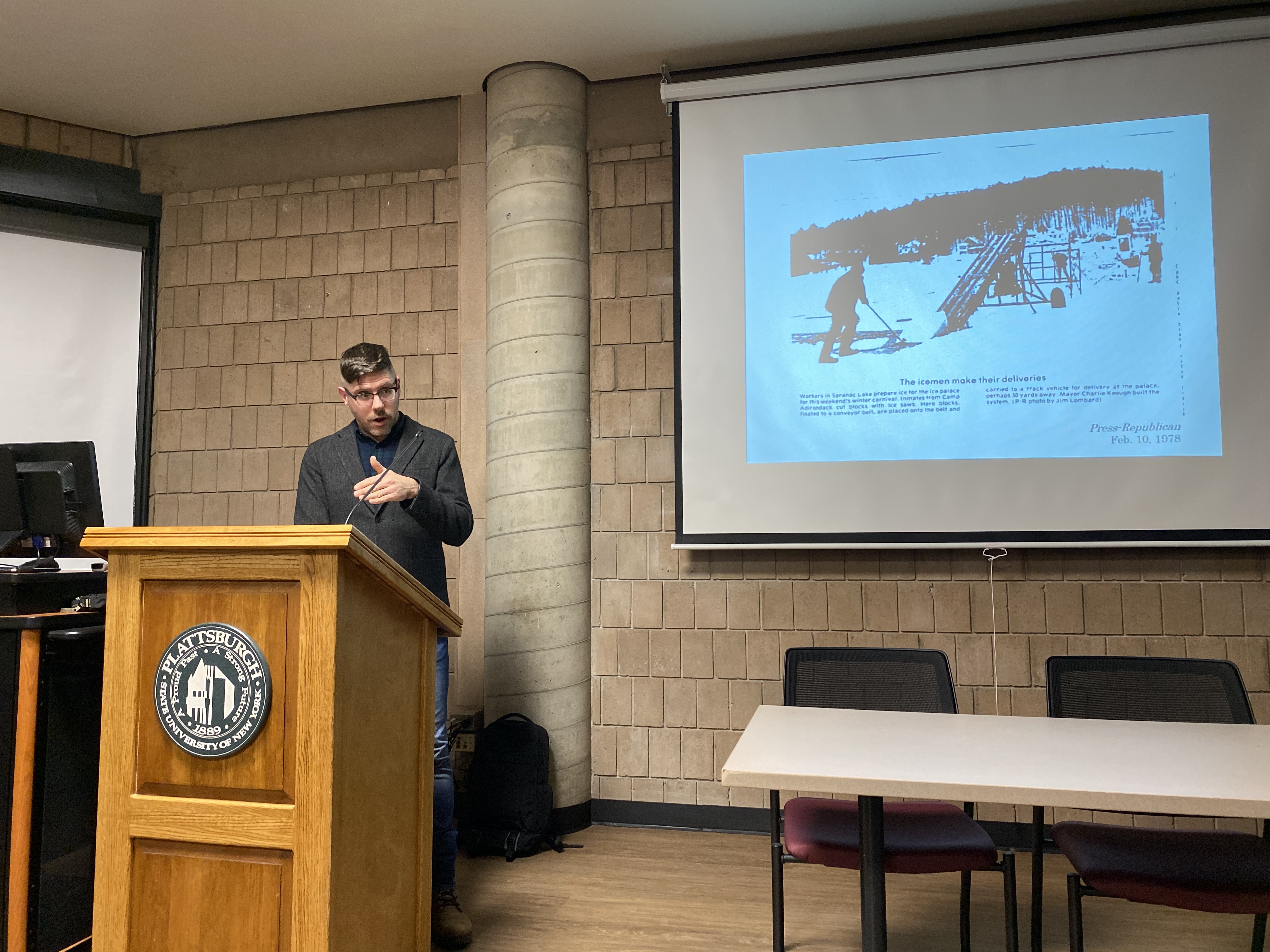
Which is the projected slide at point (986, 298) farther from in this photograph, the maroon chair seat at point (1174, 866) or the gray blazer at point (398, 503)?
the maroon chair seat at point (1174, 866)

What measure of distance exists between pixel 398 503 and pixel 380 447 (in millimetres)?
209

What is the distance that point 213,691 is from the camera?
5.25ft

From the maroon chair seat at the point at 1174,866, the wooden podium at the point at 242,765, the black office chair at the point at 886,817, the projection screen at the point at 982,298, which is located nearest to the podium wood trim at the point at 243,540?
the wooden podium at the point at 242,765

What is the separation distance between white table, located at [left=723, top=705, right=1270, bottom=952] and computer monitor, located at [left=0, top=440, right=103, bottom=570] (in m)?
1.82

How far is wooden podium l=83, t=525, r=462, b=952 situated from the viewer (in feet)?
5.10

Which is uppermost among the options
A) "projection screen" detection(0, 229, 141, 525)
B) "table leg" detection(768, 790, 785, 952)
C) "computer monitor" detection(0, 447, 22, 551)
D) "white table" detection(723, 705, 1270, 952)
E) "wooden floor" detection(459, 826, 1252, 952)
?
"projection screen" detection(0, 229, 141, 525)

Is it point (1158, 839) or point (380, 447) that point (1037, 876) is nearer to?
point (1158, 839)

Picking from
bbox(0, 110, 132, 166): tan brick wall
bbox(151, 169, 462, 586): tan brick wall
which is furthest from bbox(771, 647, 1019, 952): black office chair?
bbox(0, 110, 132, 166): tan brick wall

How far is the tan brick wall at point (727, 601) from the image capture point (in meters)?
3.49

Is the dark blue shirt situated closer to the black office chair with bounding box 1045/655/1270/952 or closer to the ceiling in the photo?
the ceiling

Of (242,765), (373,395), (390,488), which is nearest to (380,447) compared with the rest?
(373,395)

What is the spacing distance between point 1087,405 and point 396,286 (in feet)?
10.0

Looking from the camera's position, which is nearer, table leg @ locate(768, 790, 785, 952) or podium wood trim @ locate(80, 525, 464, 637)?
podium wood trim @ locate(80, 525, 464, 637)

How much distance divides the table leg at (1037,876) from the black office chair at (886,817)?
2.3 inches
